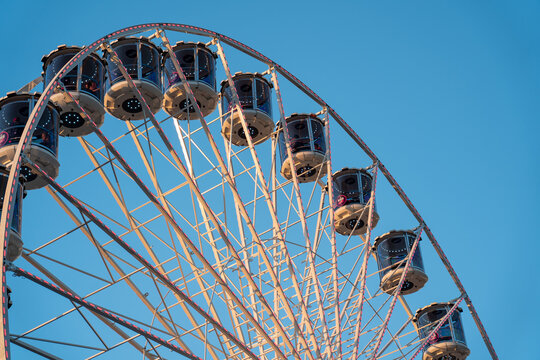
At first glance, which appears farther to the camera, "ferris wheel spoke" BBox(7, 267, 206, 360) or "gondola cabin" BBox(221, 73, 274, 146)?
"gondola cabin" BBox(221, 73, 274, 146)

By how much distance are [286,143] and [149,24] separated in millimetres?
5058

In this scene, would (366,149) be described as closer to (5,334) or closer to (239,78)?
Answer: (239,78)

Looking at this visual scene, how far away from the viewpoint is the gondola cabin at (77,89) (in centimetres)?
1978

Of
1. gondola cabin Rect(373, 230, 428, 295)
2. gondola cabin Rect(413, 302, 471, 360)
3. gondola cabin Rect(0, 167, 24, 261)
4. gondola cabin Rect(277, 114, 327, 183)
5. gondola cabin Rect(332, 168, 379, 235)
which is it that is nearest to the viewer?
gondola cabin Rect(0, 167, 24, 261)

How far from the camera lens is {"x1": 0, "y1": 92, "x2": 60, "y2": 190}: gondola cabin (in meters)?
18.6

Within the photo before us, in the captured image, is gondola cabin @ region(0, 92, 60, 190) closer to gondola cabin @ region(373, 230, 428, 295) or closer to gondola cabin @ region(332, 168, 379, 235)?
gondola cabin @ region(332, 168, 379, 235)

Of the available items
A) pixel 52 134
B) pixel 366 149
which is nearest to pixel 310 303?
pixel 366 149

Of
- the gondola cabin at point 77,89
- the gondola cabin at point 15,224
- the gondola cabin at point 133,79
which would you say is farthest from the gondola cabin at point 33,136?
the gondola cabin at point 133,79

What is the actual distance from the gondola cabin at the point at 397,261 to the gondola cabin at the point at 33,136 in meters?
11.1

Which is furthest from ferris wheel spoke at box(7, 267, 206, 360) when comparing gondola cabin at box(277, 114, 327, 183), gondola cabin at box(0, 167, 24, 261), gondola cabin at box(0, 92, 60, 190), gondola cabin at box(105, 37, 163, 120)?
gondola cabin at box(277, 114, 327, 183)

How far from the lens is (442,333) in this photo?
2730 cm

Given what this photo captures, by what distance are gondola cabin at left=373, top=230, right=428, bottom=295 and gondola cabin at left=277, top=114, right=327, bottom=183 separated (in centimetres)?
280

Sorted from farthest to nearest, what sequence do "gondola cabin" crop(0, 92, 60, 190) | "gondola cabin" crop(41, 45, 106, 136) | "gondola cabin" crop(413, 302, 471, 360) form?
1. "gondola cabin" crop(413, 302, 471, 360)
2. "gondola cabin" crop(41, 45, 106, 136)
3. "gondola cabin" crop(0, 92, 60, 190)

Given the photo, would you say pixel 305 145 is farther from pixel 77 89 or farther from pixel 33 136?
pixel 33 136
